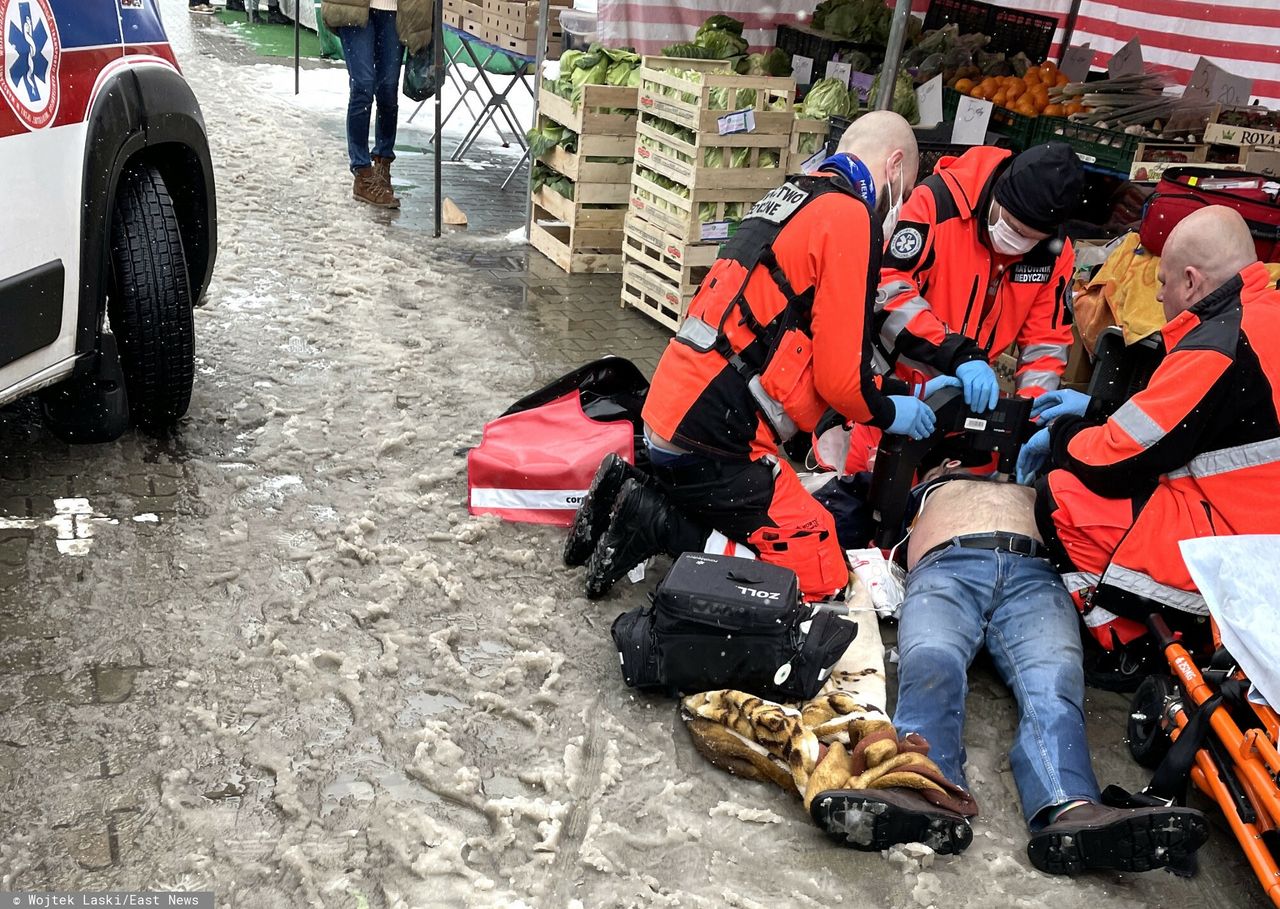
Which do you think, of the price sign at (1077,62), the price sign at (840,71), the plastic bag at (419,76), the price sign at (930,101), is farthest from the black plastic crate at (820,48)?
the plastic bag at (419,76)

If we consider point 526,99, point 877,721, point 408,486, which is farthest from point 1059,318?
point 526,99

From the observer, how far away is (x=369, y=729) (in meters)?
3.24

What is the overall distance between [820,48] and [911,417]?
5.23 metres

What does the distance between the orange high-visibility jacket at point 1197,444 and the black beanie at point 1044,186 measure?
682 mm

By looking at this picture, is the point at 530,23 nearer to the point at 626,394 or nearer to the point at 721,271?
the point at 626,394

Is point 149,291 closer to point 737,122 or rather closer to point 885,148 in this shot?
point 885,148

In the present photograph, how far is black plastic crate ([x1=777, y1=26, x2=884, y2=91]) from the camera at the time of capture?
8.09 metres

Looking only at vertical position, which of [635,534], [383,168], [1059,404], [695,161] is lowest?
[635,534]

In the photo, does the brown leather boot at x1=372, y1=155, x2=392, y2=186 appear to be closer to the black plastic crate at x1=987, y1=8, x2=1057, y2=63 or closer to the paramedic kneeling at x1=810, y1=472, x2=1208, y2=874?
the black plastic crate at x1=987, y1=8, x2=1057, y2=63

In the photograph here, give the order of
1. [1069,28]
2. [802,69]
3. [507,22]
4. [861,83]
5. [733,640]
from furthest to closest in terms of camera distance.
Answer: [507,22]
[1069,28]
[802,69]
[861,83]
[733,640]

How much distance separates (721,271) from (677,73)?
3312 millimetres

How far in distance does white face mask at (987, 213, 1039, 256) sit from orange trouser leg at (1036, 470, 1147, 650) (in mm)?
974

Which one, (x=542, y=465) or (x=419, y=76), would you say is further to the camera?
(x=419, y=76)

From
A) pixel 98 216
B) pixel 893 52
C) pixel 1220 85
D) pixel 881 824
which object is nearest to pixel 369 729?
pixel 881 824
